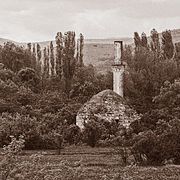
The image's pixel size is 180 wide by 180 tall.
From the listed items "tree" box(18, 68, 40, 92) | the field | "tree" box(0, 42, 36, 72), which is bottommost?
the field

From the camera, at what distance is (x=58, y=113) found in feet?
153

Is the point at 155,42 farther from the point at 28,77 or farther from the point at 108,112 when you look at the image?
the point at 108,112

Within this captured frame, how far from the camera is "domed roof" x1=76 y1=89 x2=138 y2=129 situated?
143 ft

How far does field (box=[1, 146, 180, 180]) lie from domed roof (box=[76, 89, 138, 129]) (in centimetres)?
1061

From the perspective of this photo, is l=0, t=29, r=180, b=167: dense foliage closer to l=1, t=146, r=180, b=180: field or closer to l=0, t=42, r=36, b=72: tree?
l=0, t=42, r=36, b=72: tree

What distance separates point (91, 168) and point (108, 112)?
2018 centimetres

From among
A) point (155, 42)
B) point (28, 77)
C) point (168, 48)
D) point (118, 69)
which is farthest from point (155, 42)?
point (118, 69)

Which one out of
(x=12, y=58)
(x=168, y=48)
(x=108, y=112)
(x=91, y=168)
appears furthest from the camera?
(x=168, y=48)

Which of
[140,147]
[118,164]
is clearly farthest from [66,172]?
[140,147]

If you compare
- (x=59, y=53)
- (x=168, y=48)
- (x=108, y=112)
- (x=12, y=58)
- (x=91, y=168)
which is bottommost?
(x=91, y=168)

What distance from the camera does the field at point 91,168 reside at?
17.4 m

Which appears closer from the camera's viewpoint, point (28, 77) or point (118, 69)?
point (118, 69)

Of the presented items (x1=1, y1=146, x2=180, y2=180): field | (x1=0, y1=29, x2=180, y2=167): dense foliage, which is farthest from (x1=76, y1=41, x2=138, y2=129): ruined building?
(x1=1, y1=146, x2=180, y2=180): field

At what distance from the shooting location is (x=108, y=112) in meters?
44.1
